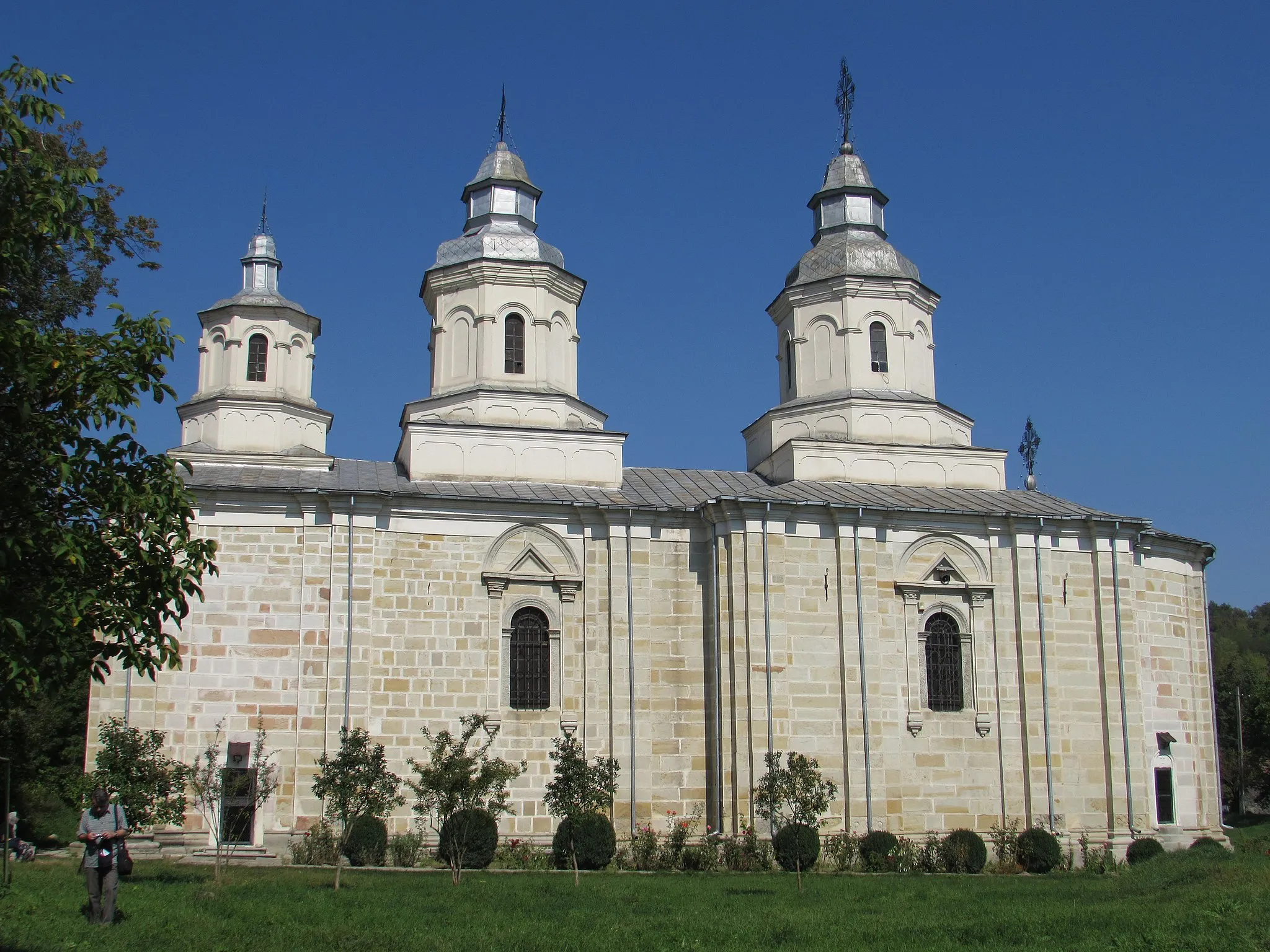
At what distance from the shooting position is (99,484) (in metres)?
9.19

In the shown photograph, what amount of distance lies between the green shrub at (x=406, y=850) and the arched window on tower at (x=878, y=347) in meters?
14.0

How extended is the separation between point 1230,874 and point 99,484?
44.4 feet

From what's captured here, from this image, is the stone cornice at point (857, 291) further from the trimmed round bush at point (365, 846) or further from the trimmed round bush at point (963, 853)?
the trimmed round bush at point (365, 846)

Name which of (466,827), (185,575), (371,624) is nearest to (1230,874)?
(466,827)

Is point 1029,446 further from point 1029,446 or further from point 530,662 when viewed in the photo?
point 530,662

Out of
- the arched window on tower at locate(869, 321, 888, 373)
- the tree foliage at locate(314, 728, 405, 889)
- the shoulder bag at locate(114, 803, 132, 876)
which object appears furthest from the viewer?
the arched window on tower at locate(869, 321, 888, 373)

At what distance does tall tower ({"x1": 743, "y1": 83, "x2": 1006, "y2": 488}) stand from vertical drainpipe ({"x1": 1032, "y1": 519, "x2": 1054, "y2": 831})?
2.57m

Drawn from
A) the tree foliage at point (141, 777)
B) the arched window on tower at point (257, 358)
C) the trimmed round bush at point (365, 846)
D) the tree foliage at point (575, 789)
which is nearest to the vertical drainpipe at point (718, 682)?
the tree foliage at point (575, 789)

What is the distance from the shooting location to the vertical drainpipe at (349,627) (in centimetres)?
2212

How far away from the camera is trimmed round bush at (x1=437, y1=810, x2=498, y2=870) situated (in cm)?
2019

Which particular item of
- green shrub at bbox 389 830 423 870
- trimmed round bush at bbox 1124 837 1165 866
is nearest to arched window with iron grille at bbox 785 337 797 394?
trimmed round bush at bbox 1124 837 1165 866

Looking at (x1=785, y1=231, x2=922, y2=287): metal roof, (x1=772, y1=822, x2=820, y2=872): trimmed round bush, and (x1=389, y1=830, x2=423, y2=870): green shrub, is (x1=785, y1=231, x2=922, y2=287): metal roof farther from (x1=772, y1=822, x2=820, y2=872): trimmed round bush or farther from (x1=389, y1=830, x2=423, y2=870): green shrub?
(x1=389, y1=830, x2=423, y2=870): green shrub

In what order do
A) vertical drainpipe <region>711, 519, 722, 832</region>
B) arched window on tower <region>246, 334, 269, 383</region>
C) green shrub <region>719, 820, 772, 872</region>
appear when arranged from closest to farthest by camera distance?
green shrub <region>719, 820, 772, 872</region>, vertical drainpipe <region>711, 519, 722, 832</region>, arched window on tower <region>246, 334, 269, 383</region>

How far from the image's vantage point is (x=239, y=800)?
21281mm
